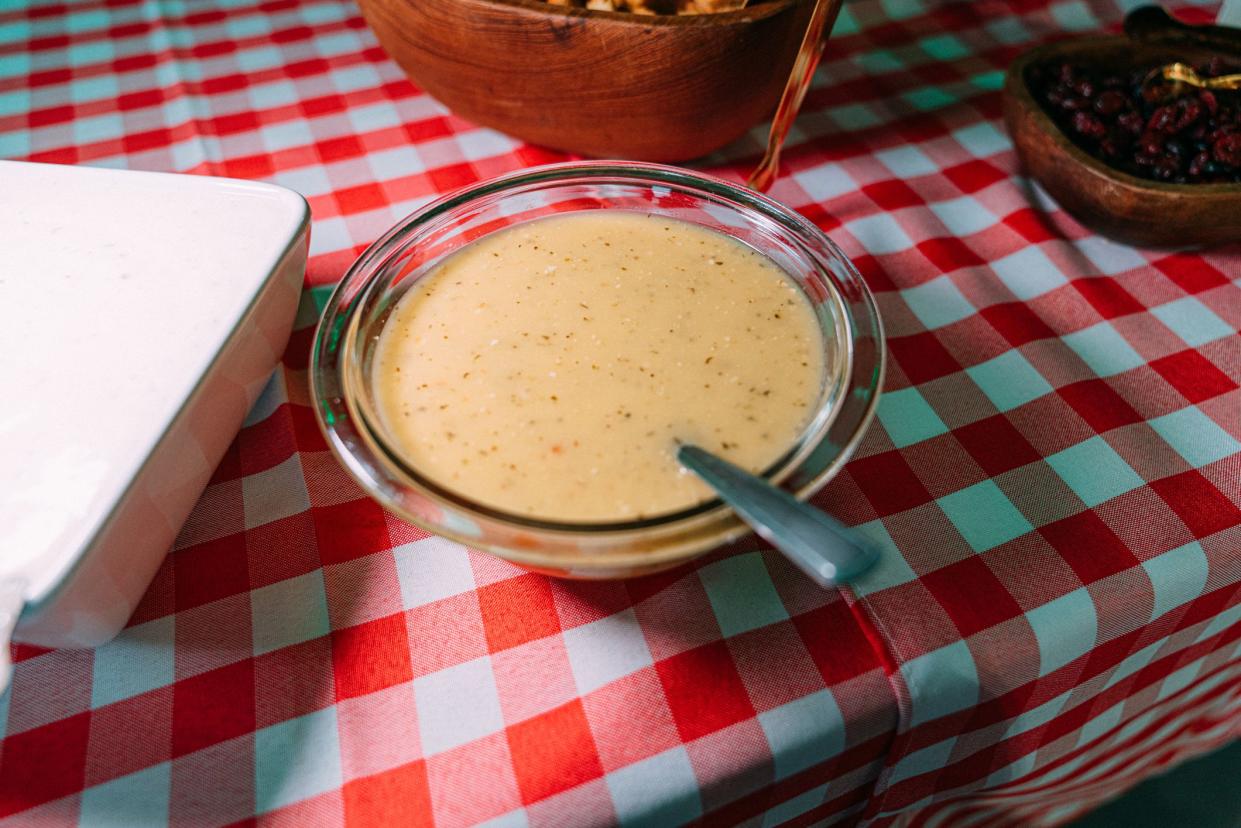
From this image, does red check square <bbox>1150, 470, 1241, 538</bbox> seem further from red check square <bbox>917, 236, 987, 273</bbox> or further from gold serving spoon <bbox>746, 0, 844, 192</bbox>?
gold serving spoon <bbox>746, 0, 844, 192</bbox>

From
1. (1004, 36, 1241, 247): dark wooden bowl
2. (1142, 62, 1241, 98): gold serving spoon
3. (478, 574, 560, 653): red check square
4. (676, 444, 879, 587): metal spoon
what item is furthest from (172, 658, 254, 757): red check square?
(1142, 62, 1241, 98): gold serving spoon

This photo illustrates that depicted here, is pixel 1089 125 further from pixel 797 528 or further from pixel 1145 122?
pixel 797 528

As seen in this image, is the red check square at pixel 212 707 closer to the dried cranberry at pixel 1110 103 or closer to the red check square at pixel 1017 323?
the red check square at pixel 1017 323

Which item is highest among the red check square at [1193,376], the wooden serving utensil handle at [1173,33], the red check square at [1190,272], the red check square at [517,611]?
the wooden serving utensil handle at [1173,33]

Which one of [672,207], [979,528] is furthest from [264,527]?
[979,528]

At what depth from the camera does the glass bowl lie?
15.9 inches

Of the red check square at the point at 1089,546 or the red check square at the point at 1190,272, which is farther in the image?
the red check square at the point at 1190,272

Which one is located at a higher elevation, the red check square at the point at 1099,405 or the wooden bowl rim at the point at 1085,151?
the wooden bowl rim at the point at 1085,151

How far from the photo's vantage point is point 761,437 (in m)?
0.48

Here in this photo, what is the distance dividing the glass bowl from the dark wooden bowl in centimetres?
32

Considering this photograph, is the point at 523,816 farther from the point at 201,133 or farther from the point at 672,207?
the point at 201,133

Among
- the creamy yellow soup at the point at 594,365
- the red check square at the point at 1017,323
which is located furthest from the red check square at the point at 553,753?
the red check square at the point at 1017,323

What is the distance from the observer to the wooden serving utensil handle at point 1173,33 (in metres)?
0.81

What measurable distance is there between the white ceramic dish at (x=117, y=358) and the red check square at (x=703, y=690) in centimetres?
30
